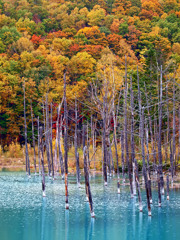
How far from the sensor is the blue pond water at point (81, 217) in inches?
702

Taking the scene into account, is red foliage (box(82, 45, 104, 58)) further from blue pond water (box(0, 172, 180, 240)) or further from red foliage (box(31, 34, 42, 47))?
blue pond water (box(0, 172, 180, 240))

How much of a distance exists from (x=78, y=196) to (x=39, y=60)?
3514cm

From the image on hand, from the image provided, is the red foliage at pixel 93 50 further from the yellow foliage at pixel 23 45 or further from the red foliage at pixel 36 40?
the red foliage at pixel 36 40

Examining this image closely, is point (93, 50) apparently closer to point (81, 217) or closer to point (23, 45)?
point (23, 45)

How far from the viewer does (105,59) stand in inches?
2328

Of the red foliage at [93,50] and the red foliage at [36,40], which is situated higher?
the red foliage at [36,40]

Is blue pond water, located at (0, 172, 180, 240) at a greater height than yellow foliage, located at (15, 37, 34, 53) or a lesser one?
lesser

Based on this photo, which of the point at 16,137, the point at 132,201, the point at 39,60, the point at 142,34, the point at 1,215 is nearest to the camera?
the point at 1,215

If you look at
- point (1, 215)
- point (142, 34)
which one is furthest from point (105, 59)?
point (1, 215)

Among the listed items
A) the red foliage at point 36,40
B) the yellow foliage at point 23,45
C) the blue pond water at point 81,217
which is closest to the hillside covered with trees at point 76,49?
the red foliage at point 36,40

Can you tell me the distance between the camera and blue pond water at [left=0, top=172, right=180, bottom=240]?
1783 centimetres

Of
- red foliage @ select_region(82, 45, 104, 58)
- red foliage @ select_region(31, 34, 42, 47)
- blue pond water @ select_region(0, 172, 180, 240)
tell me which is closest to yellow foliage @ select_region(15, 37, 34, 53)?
red foliage @ select_region(31, 34, 42, 47)

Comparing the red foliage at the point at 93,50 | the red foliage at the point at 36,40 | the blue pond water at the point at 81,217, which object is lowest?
the blue pond water at the point at 81,217

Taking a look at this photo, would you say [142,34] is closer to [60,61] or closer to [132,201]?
[60,61]
